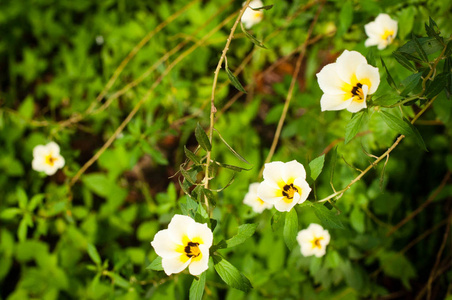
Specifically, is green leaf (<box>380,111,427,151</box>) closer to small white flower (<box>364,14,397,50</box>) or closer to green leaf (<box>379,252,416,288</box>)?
small white flower (<box>364,14,397,50</box>)

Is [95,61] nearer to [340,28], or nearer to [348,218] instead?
[340,28]

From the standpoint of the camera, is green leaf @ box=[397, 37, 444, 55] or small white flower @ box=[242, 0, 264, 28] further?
small white flower @ box=[242, 0, 264, 28]

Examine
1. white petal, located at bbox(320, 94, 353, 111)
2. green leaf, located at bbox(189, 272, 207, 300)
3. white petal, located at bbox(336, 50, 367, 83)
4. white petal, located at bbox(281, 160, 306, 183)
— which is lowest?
green leaf, located at bbox(189, 272, 207, 300)

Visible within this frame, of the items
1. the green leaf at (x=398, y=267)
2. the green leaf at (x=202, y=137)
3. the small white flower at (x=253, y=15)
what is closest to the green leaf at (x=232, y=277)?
the green leaf at (x=202, y=137)

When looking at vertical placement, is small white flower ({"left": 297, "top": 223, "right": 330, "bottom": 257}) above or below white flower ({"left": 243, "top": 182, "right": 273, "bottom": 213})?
below

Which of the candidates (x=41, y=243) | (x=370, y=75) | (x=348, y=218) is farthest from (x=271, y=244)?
(x=41, y=243)

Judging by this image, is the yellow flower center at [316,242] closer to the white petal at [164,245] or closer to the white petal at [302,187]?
the white petal at [302,187]

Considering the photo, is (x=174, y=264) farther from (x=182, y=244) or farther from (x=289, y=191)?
(x=289, y=191)

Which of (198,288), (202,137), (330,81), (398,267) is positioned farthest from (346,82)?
(398,267)

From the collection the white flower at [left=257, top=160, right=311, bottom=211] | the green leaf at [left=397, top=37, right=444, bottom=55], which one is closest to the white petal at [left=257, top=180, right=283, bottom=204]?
the white flower at [left=257, top=160, right=311, bottom=211]
